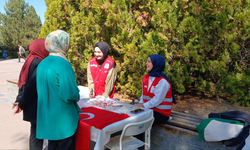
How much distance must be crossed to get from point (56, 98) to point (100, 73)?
1.78 metres

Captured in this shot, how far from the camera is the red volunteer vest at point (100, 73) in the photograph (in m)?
3.62

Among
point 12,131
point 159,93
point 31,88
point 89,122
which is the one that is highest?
point 31,88

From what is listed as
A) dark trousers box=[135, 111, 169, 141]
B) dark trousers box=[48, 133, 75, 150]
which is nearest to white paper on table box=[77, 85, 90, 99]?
dark trousers box=[135, 111, 169, 141]

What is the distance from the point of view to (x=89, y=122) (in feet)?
7.27

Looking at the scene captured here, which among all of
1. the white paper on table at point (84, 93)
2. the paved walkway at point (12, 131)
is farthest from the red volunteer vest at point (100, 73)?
the paved walkway at point (12, 131)

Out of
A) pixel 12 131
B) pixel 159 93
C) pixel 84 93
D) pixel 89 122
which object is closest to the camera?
pixel 89 122

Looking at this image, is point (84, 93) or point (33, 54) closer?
point (33, 54)

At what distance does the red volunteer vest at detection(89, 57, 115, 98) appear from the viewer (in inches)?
142

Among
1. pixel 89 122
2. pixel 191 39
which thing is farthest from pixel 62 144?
pixel 191 39

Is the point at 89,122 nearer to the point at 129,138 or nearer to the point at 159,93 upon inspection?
the point at 129,138

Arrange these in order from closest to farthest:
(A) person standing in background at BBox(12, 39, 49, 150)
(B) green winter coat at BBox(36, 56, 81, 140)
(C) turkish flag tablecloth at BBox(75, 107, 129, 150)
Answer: (B) green winter coat at BBox(36, 56, 81, 140)
(C) turkish flag tablecloth at BBox(75, 107, 129, 150)
(A) person standing in background at BBox(12, 39, 49, 150)

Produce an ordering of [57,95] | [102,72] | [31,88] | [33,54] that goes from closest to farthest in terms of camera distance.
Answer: [57,95] < [31,88] < [33,54] < [102,72]

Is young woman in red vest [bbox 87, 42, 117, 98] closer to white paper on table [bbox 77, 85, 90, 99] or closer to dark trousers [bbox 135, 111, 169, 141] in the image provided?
white paper on table [bbox 77, 85, 90, 99]

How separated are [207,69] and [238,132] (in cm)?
215
